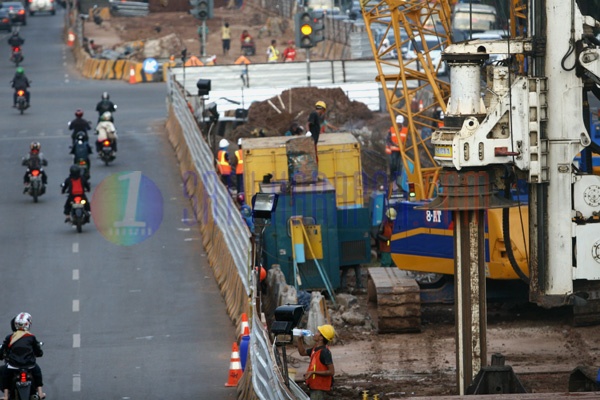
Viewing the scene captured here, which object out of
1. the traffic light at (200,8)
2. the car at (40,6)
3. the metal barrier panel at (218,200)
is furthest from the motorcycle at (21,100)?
the car at (40,6)

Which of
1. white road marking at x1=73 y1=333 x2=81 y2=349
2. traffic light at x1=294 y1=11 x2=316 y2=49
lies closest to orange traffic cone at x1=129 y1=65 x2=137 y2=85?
traffic light at x1=294 y1=11 x2=316 y2=49

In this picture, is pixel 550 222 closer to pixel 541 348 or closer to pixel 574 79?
pixel 574 79

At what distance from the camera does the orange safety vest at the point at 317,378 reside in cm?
1747

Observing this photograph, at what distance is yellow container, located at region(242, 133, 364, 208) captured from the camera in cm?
2909

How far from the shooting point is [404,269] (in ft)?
79.8

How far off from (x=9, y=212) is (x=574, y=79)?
20.2m

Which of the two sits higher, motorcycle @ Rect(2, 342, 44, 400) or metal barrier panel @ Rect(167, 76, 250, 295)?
metal barrier panel @ Rect(167, 76, 250, 295)

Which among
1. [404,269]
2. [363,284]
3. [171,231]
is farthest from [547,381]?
[171,231]

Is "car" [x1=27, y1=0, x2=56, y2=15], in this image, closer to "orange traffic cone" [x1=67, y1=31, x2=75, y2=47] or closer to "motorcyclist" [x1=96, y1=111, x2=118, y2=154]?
"orange traffic cone" [x1=67, y1=31, x2=75, y2=47]

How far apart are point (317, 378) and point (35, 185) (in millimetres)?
18708

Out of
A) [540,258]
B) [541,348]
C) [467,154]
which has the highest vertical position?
→ [467,154]

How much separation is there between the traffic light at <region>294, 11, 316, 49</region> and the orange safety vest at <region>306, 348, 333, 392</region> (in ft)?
77.5

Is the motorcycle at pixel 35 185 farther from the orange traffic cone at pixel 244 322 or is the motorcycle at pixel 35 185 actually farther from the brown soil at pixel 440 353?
the orange traffic cone at pixel 244 322

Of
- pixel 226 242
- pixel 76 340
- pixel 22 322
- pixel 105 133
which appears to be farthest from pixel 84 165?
pixel 22 322
